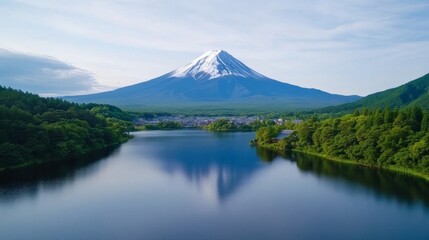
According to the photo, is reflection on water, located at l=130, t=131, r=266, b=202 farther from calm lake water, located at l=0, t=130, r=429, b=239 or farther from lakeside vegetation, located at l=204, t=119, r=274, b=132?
lakeside vegetation, located at l=204, t=119, r=274, b=132

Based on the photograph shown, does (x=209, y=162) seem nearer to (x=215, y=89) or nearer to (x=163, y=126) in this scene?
(x=163, y=126)

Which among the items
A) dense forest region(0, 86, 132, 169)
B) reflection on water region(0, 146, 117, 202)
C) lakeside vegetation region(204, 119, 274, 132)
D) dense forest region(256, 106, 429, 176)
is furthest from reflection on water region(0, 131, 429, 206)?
lakeside vegetation region(204, 119, 274, 132)

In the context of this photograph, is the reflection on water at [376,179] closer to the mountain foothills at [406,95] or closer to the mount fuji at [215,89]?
the mountain foothills at [406,95]

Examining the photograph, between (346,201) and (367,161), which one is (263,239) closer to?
(346,201)

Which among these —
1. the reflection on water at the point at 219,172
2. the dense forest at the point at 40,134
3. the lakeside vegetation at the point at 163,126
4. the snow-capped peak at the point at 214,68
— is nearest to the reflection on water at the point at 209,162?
the reflection on water at the point at 219,172

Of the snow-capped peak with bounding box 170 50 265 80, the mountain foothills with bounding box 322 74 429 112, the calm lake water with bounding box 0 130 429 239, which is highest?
the snow-capped peak with bounding box 170 50 265 80

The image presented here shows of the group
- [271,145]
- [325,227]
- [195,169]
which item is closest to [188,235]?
[325,227]
